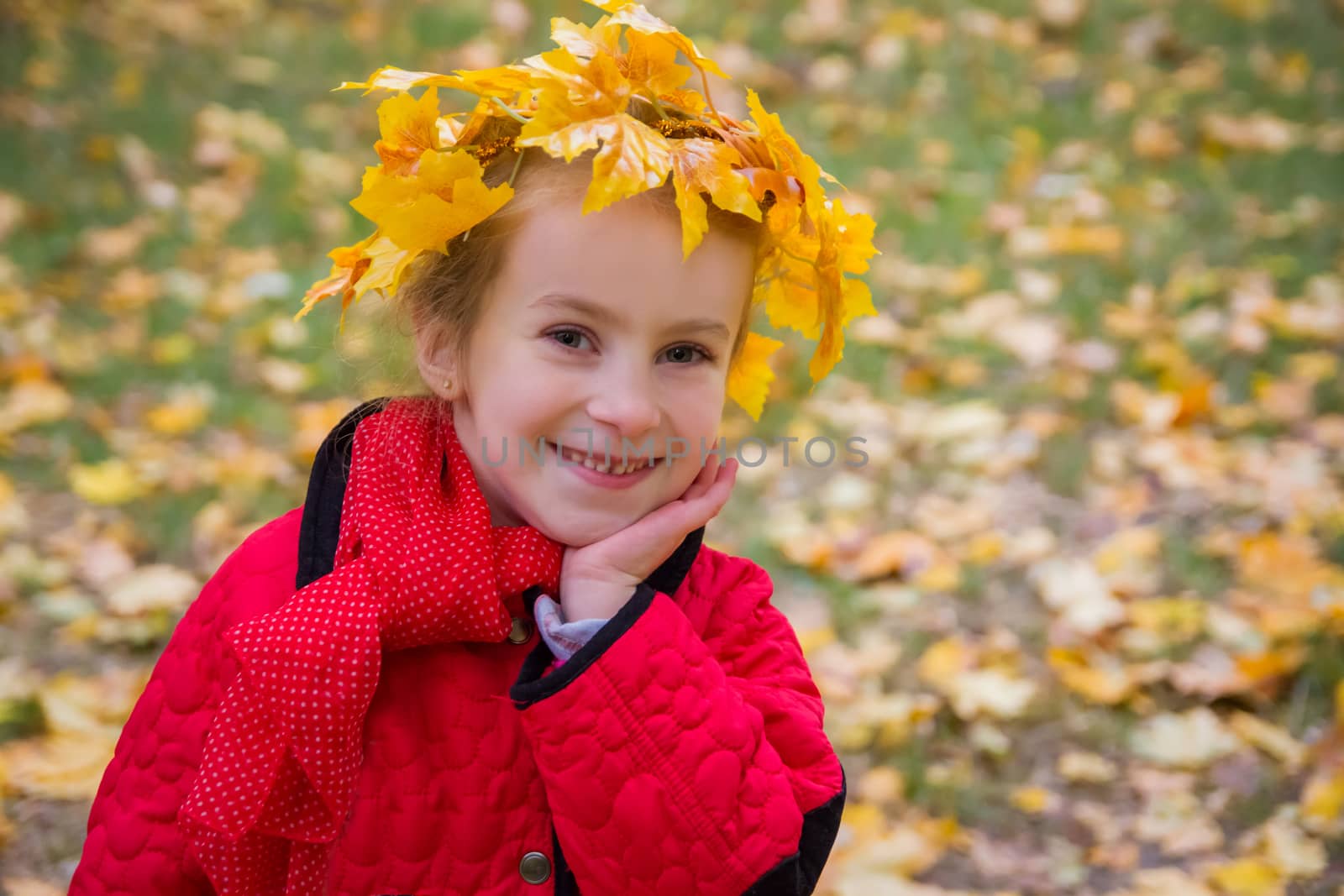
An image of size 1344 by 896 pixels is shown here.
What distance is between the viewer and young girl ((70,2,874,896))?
1379mm

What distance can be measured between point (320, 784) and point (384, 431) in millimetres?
421

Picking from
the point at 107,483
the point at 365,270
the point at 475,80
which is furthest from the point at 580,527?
the point at 107,483

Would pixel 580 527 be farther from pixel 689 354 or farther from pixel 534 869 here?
pixel 534 869

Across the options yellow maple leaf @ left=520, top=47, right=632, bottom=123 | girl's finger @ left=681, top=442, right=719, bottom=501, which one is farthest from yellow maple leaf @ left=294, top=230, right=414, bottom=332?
girl's finger @ left=681, top=442, right=719, bottom=501

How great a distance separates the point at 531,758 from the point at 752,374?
0.63 m

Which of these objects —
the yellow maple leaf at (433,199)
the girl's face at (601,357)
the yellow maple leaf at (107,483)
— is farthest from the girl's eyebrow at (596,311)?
the yellow maple leaf at (107,483)

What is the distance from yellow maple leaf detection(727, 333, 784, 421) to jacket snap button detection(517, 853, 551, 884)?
26.4 inches

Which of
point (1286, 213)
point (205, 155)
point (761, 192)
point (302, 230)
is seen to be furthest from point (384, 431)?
point (1286, 213)

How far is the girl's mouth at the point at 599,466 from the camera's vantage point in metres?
1.47

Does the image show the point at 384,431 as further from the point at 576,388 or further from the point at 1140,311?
the point at 1140,311

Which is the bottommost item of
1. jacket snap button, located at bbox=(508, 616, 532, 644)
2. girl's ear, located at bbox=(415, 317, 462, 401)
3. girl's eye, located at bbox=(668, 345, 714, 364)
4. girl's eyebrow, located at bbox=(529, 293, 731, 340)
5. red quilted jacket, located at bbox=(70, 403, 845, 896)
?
red quilted jacket, located at bbox=(70, 403, 845, 896)

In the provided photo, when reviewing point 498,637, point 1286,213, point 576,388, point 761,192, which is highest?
point 1286,213

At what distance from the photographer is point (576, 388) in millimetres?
1429

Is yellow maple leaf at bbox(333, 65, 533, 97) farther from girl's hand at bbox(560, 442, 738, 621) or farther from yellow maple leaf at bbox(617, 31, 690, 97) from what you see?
girl's hand at bbox(560, 442, 738, 621)
